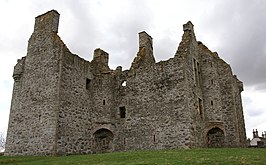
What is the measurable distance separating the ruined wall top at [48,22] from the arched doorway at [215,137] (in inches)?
630

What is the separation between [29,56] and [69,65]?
386 cm

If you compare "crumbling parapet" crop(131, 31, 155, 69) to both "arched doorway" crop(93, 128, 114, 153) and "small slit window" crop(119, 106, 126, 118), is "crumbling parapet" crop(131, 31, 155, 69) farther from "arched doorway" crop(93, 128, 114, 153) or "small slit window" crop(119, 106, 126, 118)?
"arched doorway" crop(93, 128, 114, 153)

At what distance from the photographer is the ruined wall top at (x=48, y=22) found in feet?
74.1

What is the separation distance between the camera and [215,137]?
81.5ft

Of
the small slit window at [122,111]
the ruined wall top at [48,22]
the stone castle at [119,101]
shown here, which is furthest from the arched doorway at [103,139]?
the ruined wall top at [48,22]

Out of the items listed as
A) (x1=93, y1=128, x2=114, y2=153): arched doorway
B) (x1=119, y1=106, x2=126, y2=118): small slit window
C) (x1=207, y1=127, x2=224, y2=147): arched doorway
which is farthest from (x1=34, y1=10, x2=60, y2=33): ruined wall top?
(x1=207, y1=127, x2=224, y2=147): arched doorway

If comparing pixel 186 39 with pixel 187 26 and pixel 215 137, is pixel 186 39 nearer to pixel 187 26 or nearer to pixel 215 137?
pixel 187 26

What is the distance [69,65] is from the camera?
21844mm

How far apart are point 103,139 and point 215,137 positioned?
999cm

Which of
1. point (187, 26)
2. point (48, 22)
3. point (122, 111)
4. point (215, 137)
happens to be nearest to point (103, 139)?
point (122, 111)

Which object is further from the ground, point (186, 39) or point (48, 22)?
point (48, 22)

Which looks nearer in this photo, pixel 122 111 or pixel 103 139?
pixel 103 139

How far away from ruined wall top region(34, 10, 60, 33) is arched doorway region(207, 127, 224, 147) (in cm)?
1599

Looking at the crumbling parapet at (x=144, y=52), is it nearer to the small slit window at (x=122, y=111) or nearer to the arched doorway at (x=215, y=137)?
the small slit window at (x=122, y=111)
